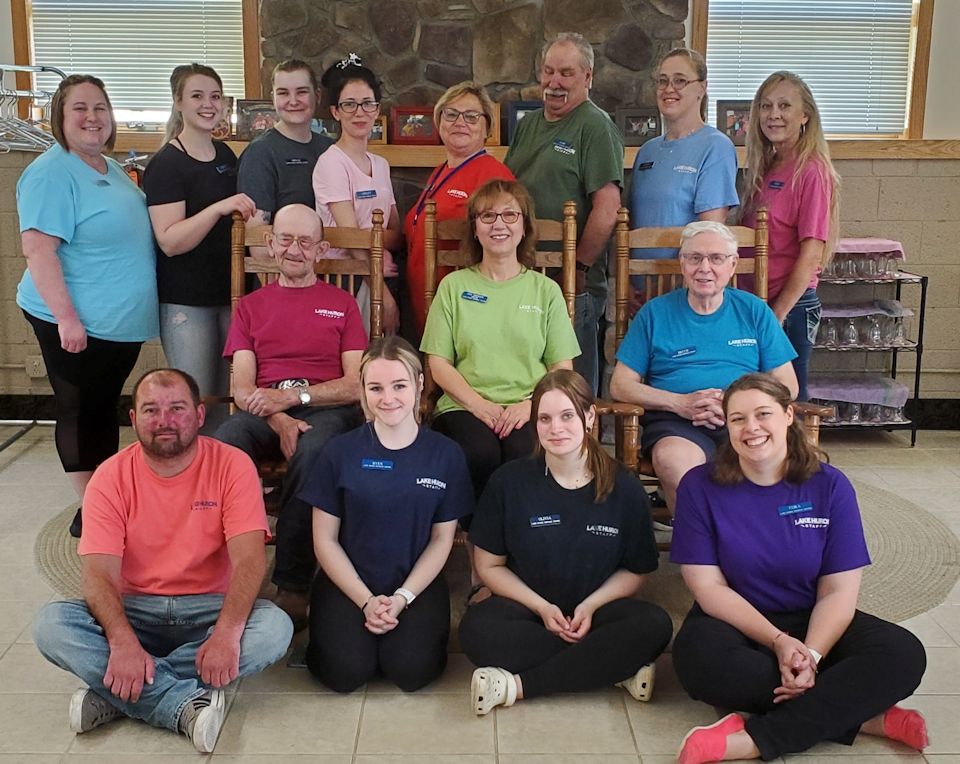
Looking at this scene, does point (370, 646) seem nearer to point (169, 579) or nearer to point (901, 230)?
point (169, 579)

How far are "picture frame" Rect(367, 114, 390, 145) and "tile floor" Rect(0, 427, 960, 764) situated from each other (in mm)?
2676

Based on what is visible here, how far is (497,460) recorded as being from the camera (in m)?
2.78

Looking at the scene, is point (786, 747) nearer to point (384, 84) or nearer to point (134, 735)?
point (134, 735)

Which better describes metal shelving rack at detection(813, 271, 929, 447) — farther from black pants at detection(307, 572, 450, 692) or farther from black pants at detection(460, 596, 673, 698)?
black pants at detection(307, 572, 450, 692)

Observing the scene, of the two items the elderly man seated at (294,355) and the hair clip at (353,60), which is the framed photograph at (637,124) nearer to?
the hair clip at (353,60)

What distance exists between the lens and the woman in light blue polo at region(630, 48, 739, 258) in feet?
10.7

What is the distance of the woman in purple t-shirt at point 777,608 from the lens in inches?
83.1

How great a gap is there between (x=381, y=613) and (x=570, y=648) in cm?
44

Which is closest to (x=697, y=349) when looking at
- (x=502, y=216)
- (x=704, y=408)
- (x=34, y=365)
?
(x=704, y=408)

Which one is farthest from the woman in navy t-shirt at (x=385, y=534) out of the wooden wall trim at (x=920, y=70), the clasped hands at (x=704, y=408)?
the wooden wall trim at (x=920, y=70)

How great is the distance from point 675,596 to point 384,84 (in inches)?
108

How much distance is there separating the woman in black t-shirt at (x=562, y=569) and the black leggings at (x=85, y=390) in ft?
4.82

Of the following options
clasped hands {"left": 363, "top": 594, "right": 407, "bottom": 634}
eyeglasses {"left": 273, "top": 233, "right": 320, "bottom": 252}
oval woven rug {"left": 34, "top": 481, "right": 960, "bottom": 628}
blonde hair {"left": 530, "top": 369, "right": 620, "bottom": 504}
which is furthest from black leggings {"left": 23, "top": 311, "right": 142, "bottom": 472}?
blonde hair {"left": 530, "top": 369, "right": 620, "bottom": 504}

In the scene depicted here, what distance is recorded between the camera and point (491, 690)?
2.30 meters
